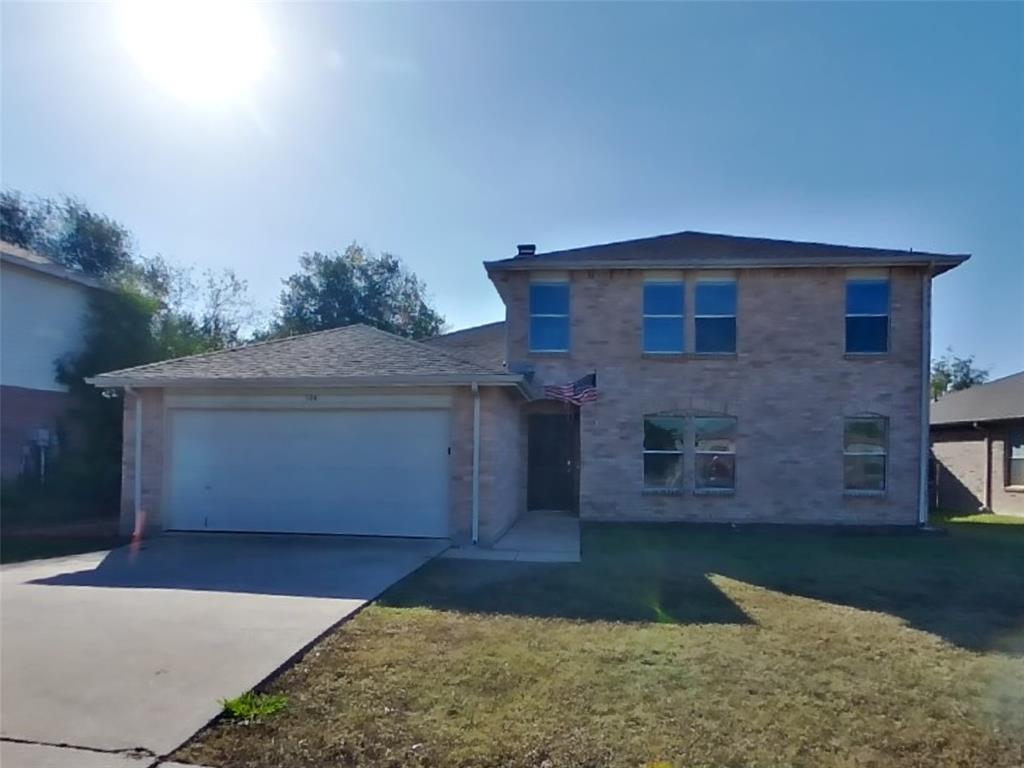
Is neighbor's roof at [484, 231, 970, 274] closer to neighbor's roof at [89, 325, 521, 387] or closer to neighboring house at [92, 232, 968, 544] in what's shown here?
neighboring house at [92, 232, 968, 544]

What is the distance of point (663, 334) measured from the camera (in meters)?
15.2

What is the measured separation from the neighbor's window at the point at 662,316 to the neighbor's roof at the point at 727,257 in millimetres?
595

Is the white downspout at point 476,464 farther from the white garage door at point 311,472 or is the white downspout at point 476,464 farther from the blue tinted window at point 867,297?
the blue tinted window at point 867,297

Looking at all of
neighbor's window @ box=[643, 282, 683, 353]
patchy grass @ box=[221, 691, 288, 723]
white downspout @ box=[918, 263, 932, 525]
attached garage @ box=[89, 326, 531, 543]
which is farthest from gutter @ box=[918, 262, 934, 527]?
patchy grass @ box=[221, 691, 288, 723]

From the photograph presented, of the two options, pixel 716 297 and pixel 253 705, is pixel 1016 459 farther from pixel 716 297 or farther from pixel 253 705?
pixel 253 705

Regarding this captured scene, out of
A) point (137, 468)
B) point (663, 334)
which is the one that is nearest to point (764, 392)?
point (663, 334)

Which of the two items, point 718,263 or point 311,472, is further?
point 718,263

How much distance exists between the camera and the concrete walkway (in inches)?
402

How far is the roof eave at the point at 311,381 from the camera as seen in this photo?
1102 centimetres

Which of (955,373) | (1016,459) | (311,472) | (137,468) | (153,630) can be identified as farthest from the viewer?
(955,373)

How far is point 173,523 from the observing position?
1223 cm

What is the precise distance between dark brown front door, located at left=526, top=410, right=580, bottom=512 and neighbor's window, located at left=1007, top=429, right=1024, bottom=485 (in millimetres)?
13349

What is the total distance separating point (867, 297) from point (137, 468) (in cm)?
1499

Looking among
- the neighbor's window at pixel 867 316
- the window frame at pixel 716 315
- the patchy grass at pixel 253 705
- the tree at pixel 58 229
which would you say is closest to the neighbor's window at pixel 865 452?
the neighbor's window at pixel 867 316
